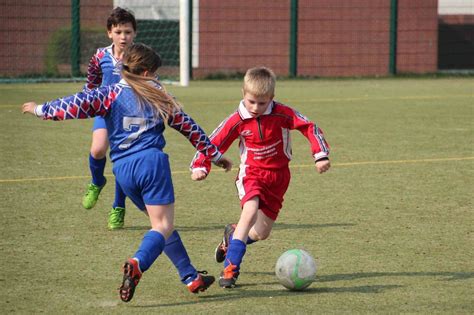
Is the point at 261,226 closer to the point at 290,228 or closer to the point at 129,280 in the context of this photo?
the point at 290,228

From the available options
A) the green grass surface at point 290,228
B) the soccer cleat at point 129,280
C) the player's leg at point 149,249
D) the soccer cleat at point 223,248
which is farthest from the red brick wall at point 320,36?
the soccer cleat at point 129,280

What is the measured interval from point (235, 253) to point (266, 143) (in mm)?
759

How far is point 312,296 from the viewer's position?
5.26m

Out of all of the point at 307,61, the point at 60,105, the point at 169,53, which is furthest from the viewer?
the point at 307,61

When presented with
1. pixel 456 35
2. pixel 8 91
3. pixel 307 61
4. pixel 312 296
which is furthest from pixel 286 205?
pixel 456 35

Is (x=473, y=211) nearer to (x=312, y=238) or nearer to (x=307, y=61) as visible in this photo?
(x=312, y=238)

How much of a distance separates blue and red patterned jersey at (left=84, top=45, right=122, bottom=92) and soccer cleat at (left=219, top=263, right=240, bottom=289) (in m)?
2.32

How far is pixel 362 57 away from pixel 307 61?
152 cm

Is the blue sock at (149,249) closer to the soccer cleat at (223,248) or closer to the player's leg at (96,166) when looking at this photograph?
the soccer cleat at (223,248)

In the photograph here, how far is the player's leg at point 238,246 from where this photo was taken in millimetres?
5398

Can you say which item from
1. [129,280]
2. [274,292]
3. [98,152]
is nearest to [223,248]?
[274,292]

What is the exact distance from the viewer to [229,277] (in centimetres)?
539

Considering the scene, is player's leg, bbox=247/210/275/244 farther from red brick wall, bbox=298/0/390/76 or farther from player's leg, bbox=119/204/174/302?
red brick wall, bbox=298/0/390/76

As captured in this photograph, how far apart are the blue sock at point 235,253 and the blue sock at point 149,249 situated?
51cm
